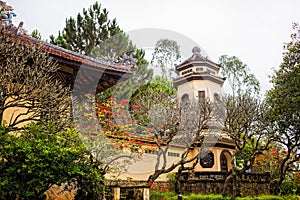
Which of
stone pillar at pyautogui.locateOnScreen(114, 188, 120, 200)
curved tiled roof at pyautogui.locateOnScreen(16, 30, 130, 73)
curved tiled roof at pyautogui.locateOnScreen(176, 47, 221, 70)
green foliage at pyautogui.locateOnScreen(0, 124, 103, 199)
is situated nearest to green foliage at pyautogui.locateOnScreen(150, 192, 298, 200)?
stone pillar at pyautogui.locateOnScreen(114, 188, 120, 200)

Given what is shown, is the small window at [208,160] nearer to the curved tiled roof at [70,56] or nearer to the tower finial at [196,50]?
the tower finial at [196,50]

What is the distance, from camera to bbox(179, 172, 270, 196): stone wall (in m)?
11.5

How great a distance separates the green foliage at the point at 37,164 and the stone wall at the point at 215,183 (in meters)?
6.30

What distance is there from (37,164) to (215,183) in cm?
792

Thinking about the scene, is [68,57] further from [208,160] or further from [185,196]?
[208,160]

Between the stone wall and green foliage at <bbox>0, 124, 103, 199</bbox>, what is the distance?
6298 mm

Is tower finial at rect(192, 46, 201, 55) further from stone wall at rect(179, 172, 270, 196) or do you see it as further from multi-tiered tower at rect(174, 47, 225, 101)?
stone wall at rect(179, 172, 270, 196)

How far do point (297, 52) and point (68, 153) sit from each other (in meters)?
11.0

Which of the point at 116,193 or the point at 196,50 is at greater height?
the point at 196,50

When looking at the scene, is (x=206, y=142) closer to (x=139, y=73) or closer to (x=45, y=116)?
(x=139, y=73)

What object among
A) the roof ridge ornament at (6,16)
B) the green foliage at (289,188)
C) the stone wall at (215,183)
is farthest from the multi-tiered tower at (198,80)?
the roof ridge ornament at (6,16)

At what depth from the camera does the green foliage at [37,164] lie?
18.5 ft

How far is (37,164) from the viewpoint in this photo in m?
5.64

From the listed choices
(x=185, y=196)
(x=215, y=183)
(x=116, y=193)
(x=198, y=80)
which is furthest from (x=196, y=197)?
(x=198, y=80)
